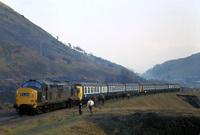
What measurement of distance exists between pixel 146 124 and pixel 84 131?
29.8ft

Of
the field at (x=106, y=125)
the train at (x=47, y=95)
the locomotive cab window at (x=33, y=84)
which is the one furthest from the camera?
the locomotive cab window at (x=33, y=84)

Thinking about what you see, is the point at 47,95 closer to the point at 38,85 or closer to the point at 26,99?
the point at 38,85

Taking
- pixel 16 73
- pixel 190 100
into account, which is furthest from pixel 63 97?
pixel 16 73

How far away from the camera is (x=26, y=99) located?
992 inches

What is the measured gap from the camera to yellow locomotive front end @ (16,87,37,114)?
25062 mm

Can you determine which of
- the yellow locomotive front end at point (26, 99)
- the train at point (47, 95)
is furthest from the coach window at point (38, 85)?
the yellow locomotive front end at point (26, 99)

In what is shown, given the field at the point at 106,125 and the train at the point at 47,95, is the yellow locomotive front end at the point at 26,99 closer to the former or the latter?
the train at the point at 47,95

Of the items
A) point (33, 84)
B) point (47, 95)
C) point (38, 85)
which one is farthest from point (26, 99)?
point (47, 95)

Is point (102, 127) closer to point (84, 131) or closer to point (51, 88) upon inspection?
point (84, 131)

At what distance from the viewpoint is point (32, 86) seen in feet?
86.3

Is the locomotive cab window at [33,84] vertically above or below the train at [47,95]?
above

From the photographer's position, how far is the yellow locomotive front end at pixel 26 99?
25062mm

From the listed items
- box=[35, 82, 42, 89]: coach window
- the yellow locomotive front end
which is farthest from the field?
box=[35, 82, 42, 89]: coach window

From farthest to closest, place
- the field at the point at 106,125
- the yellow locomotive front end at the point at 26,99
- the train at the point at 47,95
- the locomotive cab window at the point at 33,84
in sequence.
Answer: the locomotive cab window at the point at 33,84, the train at the point at 47,95, the yellow locomotive front end at the point at 26,99, the field at the point at 106,125
